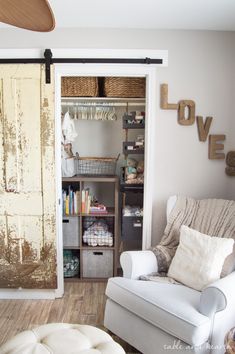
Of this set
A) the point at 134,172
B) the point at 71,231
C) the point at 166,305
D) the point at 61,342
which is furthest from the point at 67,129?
the point at 61,342

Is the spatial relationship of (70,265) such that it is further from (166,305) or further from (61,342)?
(61,342)

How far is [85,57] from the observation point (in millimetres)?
2627

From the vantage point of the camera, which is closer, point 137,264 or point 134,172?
point 137,264

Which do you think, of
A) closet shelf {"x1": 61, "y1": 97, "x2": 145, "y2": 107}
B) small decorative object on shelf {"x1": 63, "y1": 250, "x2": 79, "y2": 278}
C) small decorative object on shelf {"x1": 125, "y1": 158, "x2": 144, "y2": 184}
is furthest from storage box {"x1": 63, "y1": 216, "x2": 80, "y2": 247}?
closet shelf {"x1": 61, "y1": 97, "x2": 145, "y2": 107}

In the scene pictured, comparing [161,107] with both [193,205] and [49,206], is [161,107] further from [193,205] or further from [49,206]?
[49,206]

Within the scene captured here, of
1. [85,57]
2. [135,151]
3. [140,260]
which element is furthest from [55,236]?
[85,57]

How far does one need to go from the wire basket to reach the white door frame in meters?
0.49

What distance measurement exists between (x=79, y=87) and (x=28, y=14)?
1910 mm

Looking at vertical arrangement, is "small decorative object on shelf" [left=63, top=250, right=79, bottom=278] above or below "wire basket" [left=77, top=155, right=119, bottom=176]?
below

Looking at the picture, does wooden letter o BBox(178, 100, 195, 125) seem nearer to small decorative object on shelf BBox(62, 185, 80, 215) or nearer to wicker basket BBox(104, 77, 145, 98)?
wicker basket BBox(104, 77, 145, 98)

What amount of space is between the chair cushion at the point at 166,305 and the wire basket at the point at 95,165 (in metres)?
1.29

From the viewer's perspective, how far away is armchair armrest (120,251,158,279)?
89.7 inches

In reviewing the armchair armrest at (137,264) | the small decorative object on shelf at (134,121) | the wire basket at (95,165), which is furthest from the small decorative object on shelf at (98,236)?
the small decorative object on shelf at (134,121)

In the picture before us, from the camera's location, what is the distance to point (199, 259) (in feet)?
7.01
